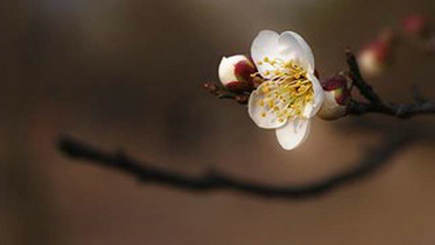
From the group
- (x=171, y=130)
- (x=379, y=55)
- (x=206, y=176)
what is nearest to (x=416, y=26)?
(x=379, y=55)

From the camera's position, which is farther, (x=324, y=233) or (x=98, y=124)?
(x=98, y=124)

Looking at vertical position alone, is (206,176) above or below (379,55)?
below

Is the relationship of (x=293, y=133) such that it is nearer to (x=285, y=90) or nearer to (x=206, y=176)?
(x=285, y=90)

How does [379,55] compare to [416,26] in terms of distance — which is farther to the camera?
[379,55]

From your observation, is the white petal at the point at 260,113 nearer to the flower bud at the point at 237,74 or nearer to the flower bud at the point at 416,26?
the flower bud at the point at 237,74

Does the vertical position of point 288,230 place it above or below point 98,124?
below

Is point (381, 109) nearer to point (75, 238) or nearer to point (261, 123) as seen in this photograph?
point (261, 123)

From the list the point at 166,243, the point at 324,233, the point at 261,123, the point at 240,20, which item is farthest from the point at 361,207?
the point at 261,123

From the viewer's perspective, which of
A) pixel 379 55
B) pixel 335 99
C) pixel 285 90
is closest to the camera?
pixel 335 99
